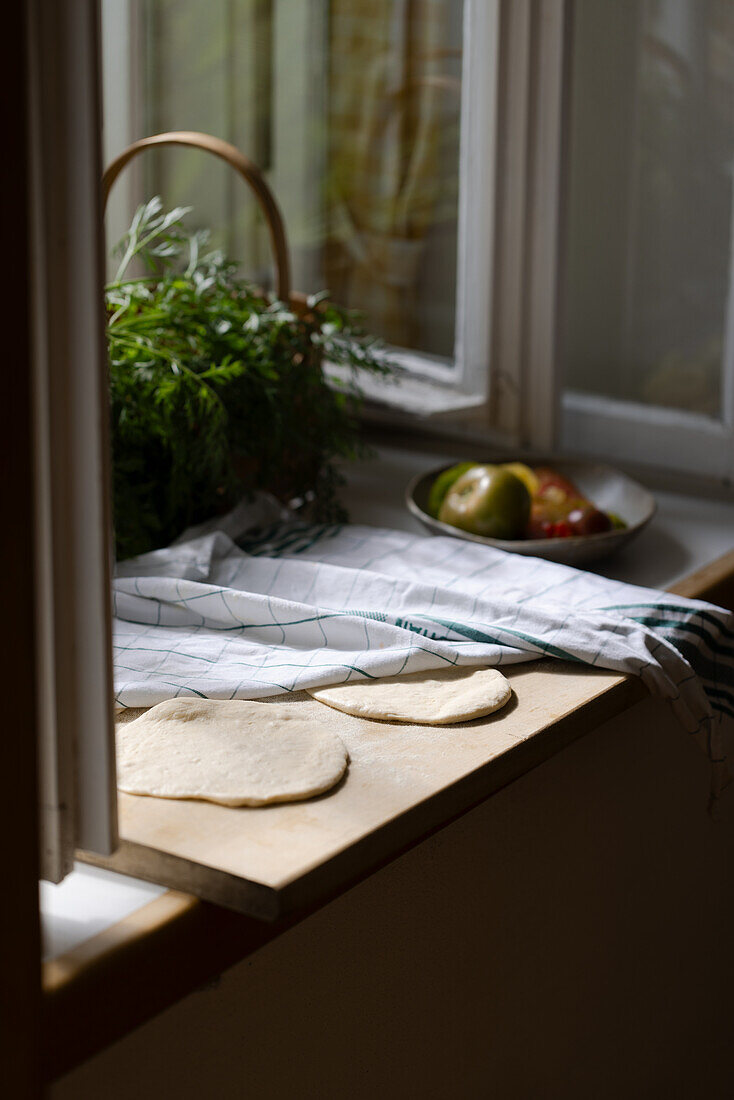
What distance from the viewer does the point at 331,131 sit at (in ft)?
5.70

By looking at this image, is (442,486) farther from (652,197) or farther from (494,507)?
(652,197)

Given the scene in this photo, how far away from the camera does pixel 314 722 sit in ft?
2.70

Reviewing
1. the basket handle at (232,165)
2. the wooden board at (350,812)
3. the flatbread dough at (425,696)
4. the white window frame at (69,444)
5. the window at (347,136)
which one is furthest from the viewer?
the window at (347,136)

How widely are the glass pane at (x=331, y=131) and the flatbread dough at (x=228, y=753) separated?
36.1 inches

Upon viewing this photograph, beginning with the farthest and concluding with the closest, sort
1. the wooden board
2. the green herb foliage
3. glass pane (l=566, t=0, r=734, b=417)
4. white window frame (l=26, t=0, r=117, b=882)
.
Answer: glass pane (l=566, t=0, r=734, b=417)
the green herb foliage
the wooden board
white window frame (l=26, t=0, r=117, b=882)

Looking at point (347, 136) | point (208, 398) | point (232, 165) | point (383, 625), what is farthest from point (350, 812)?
point (347, 136)

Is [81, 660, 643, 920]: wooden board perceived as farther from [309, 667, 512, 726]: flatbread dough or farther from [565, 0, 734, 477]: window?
[565, 0, 734, 477]: window

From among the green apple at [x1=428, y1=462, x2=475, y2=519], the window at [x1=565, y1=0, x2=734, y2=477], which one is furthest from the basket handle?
the window at [x1=565, y1=0, x2=734, y2=477]

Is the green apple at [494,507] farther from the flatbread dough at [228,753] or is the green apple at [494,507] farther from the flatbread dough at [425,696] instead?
the flatbread dough at [228,753]

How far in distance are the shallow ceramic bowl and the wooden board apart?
291mm

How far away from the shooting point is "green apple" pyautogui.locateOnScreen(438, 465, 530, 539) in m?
1.21

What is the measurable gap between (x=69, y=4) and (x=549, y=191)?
106 centimetres

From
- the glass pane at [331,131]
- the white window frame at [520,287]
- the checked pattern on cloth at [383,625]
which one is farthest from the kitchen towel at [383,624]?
the glass pane at [331,131]

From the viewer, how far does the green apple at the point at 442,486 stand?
1293 mm
